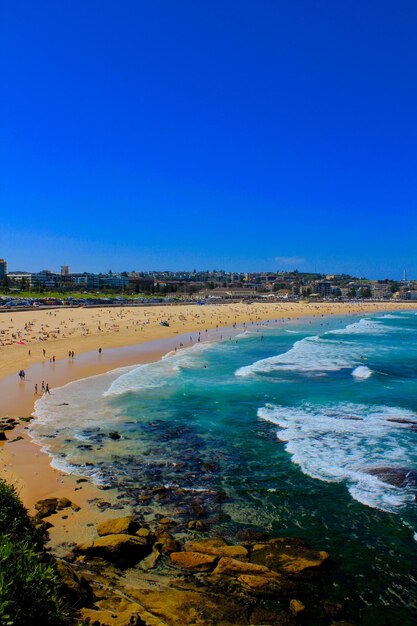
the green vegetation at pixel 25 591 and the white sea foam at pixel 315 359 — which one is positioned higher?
the green vegetation at pixel 25 591

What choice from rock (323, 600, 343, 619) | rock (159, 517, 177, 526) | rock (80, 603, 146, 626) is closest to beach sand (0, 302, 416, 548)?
rock (159, 517, 177, 526)

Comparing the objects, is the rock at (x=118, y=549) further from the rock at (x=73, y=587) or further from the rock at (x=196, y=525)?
the rock at (x=196, y=525)

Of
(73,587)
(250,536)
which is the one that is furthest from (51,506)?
(250,536)

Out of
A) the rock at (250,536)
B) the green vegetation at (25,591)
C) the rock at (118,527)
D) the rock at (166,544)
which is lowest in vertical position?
the rock at (250,536)

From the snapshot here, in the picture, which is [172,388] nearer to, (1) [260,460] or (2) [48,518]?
(1) [260,460]

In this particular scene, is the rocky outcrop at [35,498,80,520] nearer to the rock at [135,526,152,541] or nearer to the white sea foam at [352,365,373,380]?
the rock at [135,526,152,541]

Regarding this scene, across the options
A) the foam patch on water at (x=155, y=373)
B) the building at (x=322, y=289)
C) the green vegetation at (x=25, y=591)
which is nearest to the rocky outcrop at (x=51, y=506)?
the green vegetation at (x=25, y=591)

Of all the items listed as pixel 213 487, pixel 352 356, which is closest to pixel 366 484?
pixel 213 487
